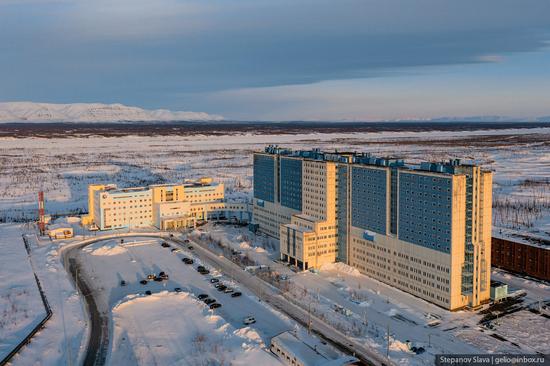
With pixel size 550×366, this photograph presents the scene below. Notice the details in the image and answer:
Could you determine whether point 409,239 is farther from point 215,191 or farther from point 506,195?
point 506,195

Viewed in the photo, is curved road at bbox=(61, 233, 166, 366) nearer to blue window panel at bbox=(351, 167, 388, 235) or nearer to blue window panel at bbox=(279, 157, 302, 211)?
blue window panel at bbox=(279, 157, 302, 211)

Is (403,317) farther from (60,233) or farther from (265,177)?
(60,233)

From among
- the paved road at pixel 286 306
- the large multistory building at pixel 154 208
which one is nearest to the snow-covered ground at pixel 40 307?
the large multistory building at pixel 154 208

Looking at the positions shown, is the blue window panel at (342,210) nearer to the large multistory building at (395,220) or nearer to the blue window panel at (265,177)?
the large multistory building at (395,220)

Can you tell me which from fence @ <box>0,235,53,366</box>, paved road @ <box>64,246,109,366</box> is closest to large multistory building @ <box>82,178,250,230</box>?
paved road @ <box>64,246,109,366</box>

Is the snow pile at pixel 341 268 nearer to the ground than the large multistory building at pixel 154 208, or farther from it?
nearer to the ground

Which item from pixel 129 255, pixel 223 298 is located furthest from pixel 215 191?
pixel 223 298
